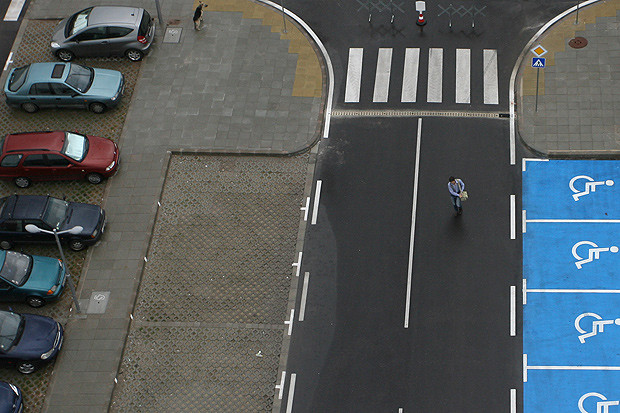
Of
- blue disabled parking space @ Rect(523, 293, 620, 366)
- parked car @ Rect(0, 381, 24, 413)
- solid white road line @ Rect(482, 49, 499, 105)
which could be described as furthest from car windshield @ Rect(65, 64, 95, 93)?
blue disabled parking space @ Rect(523, 293, 620, 366)

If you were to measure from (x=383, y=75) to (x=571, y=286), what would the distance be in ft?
41.8

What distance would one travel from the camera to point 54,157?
124ft

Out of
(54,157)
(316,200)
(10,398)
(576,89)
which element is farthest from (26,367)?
(576,89)

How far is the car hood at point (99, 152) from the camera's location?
3797cm

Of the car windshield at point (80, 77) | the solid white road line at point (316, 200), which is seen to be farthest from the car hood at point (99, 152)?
the solid white road line at point (316, 200)

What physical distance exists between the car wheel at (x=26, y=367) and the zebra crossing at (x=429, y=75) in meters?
16.7

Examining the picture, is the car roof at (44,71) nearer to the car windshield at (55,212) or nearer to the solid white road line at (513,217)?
the car windshield at (55,212)

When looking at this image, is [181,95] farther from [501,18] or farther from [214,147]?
[501,18]

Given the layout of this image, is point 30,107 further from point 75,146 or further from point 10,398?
point 10,398

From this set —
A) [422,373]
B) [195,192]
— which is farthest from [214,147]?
[422,373]

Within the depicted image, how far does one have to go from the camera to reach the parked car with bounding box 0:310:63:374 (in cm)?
3256

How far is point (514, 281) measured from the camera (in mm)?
34500

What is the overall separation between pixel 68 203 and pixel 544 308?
18051mm

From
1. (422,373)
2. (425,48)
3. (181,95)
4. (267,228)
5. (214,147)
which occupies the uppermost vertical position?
(425,48)
